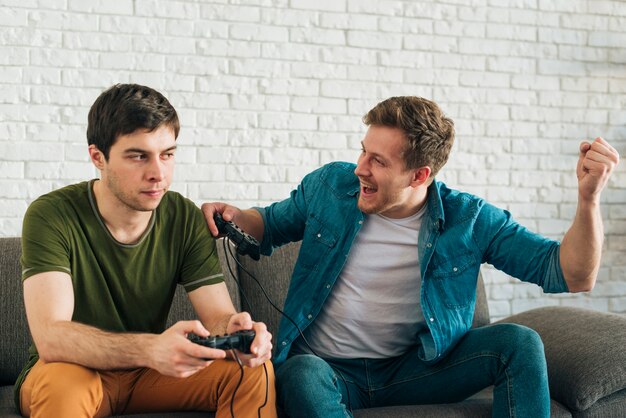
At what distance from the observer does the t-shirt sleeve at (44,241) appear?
2061 millimetres

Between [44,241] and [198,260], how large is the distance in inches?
16.3

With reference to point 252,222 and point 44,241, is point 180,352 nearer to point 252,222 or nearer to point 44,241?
point 44,241

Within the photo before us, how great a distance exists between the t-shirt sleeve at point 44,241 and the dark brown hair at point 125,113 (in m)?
0.20

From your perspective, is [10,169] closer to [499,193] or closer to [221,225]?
[221,225]

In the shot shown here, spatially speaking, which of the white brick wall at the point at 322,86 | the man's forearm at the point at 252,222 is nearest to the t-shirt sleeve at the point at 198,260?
the man's forearm at the point at 252,222

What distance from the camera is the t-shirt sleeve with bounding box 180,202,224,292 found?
2.31m

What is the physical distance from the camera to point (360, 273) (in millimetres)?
2477

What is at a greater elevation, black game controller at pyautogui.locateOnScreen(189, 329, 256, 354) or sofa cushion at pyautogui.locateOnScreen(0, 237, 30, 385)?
black game controller at pyautogui.locateOnScreen(189, 329, 256, 354)

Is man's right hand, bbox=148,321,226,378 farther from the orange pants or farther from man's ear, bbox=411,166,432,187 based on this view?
man's ear, bbox=411,166,432,187

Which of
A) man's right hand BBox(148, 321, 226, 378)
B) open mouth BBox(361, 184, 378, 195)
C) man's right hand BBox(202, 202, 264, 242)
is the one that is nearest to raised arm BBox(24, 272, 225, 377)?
man's right hand BBox(148, 321, 226, 378)

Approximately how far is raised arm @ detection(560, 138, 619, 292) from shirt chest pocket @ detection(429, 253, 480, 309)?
0.91 ft

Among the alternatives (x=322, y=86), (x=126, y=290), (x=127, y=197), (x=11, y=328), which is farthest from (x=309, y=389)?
(x=322, y=86)

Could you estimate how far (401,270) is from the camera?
2.49 metres

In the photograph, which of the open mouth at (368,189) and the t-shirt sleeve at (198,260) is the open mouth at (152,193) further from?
the open mouth at (368,189)
